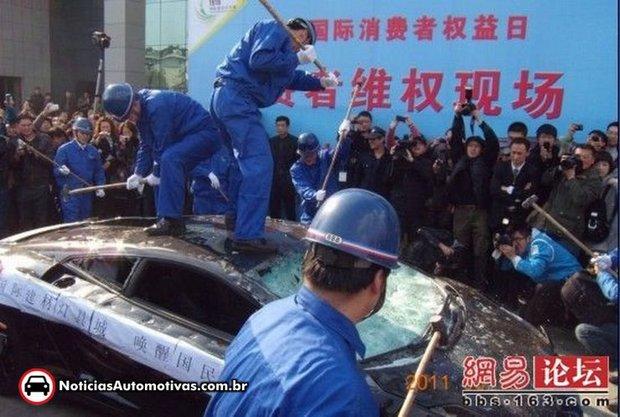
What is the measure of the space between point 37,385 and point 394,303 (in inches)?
78.0

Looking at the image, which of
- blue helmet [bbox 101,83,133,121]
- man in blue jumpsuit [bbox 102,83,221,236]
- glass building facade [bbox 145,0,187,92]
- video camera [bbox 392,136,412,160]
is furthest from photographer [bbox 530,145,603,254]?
glass building facade [bbox 145,0,187,92]

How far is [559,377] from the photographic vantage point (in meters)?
2.72

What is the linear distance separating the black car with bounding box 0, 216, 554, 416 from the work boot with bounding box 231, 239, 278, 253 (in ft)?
0.16

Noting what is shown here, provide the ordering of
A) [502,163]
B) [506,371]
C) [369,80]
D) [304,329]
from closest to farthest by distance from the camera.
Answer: [304,329] < [506,371] < [502,163] < [369,80]

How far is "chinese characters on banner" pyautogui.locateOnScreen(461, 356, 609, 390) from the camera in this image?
2549 millimetres

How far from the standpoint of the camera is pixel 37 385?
325cm

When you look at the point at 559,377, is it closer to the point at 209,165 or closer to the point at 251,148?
the point at 251,148

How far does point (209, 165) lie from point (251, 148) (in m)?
2.02

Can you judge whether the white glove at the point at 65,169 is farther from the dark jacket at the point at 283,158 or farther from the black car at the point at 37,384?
the black car at the point at 37,384

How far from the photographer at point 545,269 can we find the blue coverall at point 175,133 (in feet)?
8.12

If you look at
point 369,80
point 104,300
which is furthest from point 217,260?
point 369,80

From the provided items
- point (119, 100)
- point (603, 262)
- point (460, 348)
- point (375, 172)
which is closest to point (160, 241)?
point (119, 100)

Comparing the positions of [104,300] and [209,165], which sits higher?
[209,165]

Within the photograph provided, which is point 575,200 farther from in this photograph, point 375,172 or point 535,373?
point 535,373
